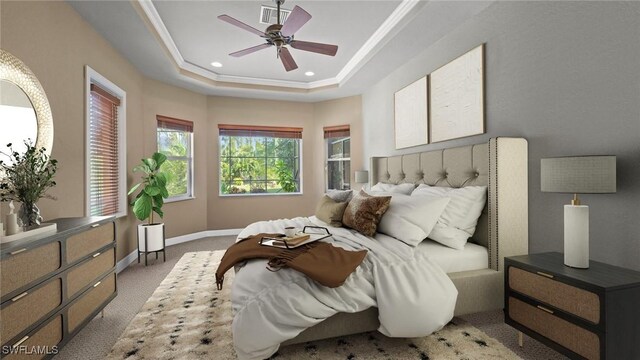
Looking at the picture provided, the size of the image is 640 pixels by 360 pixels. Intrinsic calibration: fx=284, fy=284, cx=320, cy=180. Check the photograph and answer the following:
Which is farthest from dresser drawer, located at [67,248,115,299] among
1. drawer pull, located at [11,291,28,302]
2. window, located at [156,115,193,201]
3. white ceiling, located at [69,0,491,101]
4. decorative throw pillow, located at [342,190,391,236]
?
window, located at [156,115,193,201]

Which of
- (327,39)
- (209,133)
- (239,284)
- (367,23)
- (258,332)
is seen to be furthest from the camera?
(209,133)

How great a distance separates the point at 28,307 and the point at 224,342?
103cm

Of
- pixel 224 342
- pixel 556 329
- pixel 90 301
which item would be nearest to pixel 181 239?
pixel 90 301

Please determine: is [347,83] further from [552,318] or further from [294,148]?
[552,318]

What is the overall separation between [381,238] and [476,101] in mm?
1559

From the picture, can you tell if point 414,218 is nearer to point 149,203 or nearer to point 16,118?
point 16,118

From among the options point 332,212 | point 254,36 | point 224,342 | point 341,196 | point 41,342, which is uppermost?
point 254,36

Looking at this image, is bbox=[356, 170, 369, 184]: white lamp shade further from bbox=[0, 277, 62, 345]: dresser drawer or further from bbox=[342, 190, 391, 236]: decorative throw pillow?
bbox=[0, 277, 62, 345]: dresser drawer

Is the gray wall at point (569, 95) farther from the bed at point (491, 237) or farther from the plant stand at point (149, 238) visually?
the plant stand at point (149, 238)

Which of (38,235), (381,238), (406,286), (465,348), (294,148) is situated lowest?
(465,348)

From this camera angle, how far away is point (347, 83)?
4.52 meters

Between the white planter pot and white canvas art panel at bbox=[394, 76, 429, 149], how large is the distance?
132 inches

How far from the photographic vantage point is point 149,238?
3604 millimetres

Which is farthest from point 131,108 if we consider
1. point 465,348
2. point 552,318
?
point 552,318
